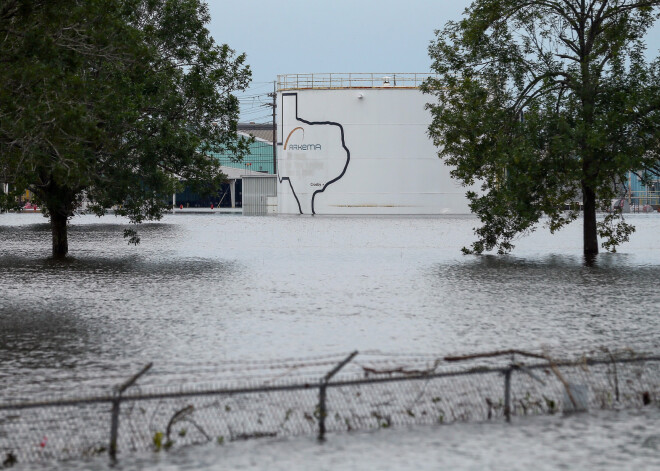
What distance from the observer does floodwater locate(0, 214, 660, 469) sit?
15320mm

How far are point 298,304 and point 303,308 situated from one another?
855mm

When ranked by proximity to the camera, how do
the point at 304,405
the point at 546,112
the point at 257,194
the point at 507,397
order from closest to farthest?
the point at 507,397, the point at 304,405, the point at 546,112, the point at 257,194

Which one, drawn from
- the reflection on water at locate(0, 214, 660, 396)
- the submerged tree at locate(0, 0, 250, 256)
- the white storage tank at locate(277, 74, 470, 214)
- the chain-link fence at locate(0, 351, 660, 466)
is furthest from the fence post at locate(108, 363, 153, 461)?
the white storage tank at locate(277, 74, 470, 214)

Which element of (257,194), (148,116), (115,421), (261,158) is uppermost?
(261,158)

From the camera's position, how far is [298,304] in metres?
23.3

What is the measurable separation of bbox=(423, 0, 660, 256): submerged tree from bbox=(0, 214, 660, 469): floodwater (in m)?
2.55

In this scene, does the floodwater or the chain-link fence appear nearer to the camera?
the chain-link fence

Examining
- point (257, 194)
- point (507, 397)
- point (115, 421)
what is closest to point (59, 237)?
point (507, 397)

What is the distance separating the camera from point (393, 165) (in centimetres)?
8194

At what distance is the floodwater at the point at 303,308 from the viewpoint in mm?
15320

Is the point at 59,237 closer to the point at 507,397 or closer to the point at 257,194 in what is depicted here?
the point at 507,397

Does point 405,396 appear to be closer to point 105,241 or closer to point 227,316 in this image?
point 227,316

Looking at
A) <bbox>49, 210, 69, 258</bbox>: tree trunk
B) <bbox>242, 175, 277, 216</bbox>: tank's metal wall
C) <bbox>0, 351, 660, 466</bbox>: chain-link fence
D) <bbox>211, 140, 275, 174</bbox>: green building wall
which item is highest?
<bbox>211, 140, 275, 174</bbox>: green building wall

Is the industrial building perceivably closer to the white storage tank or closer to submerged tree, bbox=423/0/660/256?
the white storage tank
